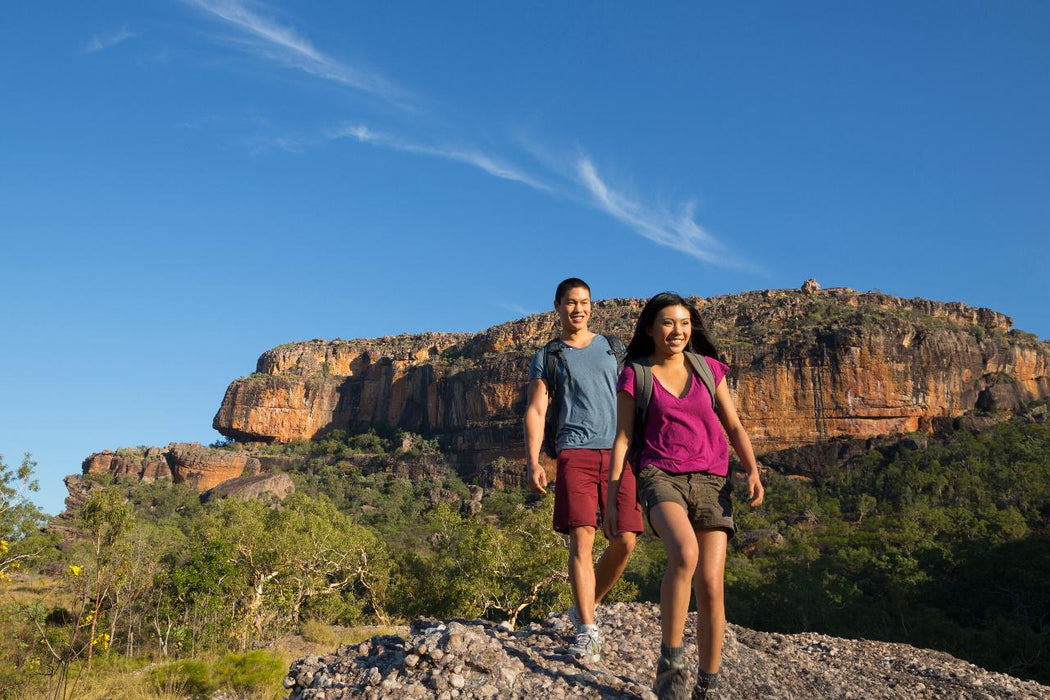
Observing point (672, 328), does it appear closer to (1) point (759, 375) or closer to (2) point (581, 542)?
(2) point (581, 542)

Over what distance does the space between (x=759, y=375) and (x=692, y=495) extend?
64.9 meters

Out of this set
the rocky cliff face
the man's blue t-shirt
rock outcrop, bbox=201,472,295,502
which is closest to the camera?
the man's blue t-shirt

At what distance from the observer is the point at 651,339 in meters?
4.29

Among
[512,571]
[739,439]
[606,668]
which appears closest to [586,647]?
[606,668]

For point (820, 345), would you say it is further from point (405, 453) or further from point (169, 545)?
point (169, 545)

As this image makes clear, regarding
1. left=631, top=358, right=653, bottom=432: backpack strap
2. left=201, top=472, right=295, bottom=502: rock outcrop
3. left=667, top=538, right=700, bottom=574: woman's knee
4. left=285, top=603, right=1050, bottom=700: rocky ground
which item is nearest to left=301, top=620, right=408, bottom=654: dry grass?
left=285, top=603, right=1050, bottom=700: rocky ground

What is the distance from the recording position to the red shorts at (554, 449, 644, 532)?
4.48 m

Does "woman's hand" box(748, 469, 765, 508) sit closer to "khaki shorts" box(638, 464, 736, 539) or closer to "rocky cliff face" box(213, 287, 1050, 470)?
"khaki shorts" box(638, 464, 736, 539)

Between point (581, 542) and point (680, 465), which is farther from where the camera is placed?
point (581, 542)

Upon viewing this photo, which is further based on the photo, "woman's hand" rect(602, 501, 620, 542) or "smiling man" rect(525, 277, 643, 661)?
"smiling man" rect(525, 277, 643, 661)

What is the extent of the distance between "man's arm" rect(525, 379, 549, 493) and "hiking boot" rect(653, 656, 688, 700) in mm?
1190

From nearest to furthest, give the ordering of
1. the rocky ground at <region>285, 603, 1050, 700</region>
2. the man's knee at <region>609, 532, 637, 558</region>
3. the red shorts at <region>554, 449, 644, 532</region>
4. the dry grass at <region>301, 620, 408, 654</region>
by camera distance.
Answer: the rocky ground at <region>285, 603, 1050, 700</region>
the man's knee at <region>609, 532, 637, 558</region>
the red shorts at <region>554, 449, 644, 532</region>
the dry grass at <region>301, 620, 408, 654</region>

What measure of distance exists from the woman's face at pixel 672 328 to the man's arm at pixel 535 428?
911 mm

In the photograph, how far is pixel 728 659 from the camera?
5254 mm
